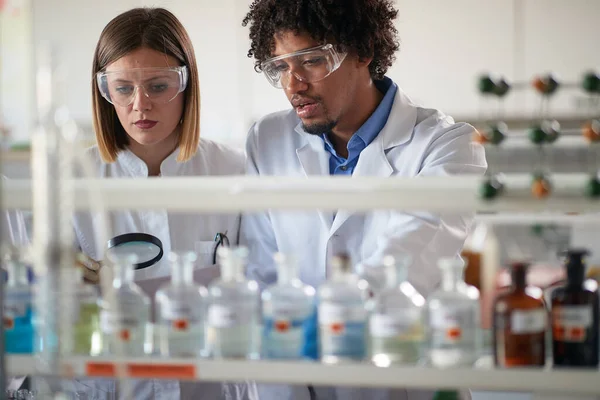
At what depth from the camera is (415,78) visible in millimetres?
4070

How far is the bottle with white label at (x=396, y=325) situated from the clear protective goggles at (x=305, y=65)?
76 centimetres

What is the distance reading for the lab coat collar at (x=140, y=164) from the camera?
7.07ft

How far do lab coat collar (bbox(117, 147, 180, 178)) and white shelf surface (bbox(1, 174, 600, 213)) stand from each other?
31.6 inches

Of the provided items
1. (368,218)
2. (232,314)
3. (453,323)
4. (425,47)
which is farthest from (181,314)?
(425,47)

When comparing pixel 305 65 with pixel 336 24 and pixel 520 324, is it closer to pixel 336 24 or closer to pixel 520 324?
pixel 336 24

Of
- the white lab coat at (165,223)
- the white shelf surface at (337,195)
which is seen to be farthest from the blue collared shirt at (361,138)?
the white shelf surface at (337,195)

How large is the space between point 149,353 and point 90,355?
104 millimetres

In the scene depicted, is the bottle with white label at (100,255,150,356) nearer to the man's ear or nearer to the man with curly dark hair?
the man with curly dark hair

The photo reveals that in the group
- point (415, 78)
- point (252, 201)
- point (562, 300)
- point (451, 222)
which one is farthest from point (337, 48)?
point (415, 78)

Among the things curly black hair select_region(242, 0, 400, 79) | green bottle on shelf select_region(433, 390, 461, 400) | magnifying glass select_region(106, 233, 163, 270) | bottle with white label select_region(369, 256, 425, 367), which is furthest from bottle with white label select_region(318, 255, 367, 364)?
curly black hair select_region(242, 0, 400, 79)

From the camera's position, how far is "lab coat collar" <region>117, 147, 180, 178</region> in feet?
7.07

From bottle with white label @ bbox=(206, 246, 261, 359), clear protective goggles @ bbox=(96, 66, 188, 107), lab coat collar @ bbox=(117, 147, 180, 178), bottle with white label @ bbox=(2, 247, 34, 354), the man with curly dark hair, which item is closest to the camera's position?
→ bottle with white label @ bbox=(206, 246, 261, 359)

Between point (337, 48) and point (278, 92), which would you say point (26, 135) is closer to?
point (278, 92)

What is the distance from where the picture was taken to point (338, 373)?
128 cm
